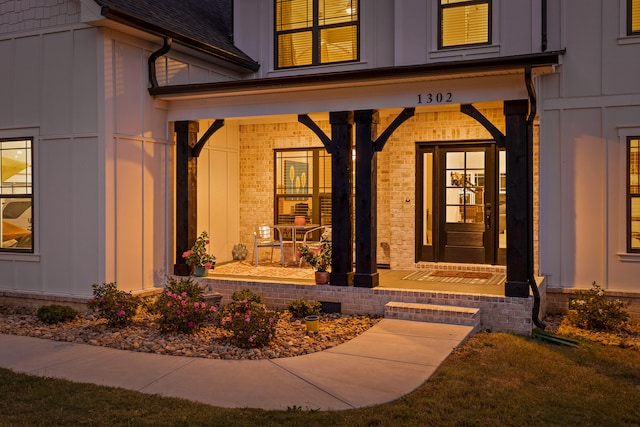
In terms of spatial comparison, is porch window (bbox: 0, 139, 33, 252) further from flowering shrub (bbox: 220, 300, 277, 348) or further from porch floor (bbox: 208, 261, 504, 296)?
flowering shrub (bbox: 220, 300, 277, 348)

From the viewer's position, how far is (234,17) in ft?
43.0

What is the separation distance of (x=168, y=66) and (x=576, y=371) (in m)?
7.97

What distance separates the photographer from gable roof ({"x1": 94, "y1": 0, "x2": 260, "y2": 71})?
9531 millimetres

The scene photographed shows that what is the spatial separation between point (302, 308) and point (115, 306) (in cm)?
262

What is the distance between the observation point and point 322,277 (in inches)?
387

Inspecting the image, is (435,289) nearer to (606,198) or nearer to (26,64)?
(606,198)

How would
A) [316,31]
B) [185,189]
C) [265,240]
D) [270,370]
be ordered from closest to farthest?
[270,370], [185,189], [316,31], [265,240]

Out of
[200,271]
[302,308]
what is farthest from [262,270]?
[302,308]

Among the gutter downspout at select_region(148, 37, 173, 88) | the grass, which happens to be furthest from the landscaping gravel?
the gutter downspout at select_region(148, 37, 173, 88)

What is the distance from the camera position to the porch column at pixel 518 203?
8562 millimetres

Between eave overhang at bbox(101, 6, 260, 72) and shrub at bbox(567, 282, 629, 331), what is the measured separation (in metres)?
7.39

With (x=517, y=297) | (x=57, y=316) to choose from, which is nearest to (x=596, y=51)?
(x=517, y=297)

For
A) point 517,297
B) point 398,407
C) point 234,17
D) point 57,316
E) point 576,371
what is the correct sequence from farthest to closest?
point 234,17
point 57,316
point 517,297
point 576,371
point 398,407

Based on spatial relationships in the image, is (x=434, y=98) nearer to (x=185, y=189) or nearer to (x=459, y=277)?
(x=459, y=277)
